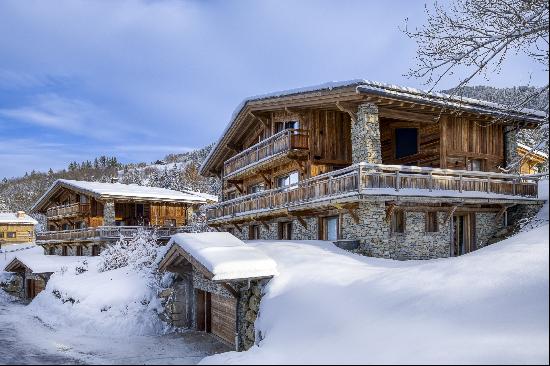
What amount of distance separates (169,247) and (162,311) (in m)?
4.06

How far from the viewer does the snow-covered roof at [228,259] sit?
13.3 meters

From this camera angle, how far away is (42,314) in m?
24.0

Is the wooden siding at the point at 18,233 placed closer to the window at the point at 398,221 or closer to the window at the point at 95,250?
the window at the point at 95,250

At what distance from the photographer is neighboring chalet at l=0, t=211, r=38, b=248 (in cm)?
6475

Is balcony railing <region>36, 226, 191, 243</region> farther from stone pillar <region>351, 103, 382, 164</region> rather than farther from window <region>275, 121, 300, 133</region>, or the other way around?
stone pillar <region>351, 103, 382, 164</region>

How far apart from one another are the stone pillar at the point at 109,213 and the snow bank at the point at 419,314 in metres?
28.9

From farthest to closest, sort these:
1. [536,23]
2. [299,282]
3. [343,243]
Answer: [343,243], [299,282], [536,23]

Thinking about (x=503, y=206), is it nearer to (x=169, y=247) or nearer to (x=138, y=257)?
(x=169, y=247)

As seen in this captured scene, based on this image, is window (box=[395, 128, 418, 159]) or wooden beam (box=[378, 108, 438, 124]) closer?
wooden beam (box=[378, 108, 438, 124])

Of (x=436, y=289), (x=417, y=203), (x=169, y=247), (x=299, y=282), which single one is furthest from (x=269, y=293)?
(x=417, y=203)

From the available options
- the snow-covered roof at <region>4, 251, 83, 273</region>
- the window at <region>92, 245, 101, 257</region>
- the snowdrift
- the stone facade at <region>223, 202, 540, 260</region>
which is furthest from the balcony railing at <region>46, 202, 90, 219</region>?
the snowdrift

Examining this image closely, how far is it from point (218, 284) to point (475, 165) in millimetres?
14426

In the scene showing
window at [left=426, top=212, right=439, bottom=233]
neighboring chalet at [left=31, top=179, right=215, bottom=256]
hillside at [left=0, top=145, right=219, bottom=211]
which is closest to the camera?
window at [left=426, top=212, right=439, bottom=233]

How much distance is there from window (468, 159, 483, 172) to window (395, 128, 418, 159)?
2.78m
